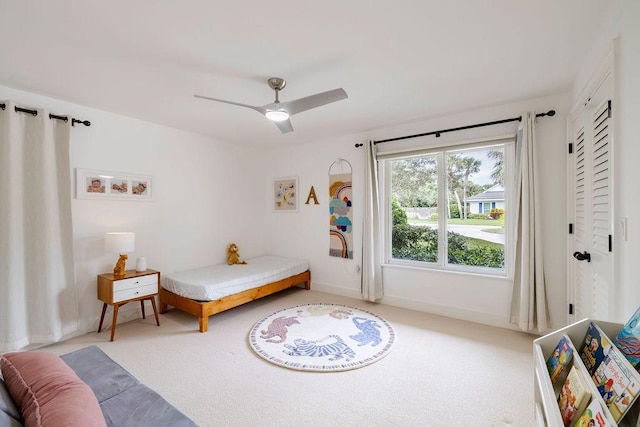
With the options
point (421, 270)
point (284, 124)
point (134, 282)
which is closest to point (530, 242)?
point (421, 270)

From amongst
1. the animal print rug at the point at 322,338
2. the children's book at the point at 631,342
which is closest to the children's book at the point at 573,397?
the children's book at the point at 631,342

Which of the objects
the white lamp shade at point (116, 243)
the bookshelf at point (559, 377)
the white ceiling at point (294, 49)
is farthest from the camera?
the white lamp shade at point (116, 243)

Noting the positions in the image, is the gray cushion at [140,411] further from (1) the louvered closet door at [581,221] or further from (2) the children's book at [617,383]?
(1) the louvered closet door at [581,221]

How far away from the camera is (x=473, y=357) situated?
2.46 meters

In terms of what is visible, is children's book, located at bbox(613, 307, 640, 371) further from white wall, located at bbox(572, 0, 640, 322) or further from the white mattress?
the white mattress

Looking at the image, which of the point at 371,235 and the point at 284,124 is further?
the point at 371,235

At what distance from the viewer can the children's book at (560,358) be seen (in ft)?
3.46

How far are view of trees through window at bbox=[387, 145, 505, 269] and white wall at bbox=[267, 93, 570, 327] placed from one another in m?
0.23

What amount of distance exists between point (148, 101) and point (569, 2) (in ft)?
10.9

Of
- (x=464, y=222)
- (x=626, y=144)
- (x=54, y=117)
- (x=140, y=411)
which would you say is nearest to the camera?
(x=140, y=411)

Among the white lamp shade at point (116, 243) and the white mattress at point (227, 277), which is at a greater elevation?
the white lamp shade at point (116, 243)

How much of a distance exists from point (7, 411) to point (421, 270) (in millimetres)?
3489

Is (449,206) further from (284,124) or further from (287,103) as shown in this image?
(287,103)

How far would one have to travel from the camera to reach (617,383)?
2.65 ft
